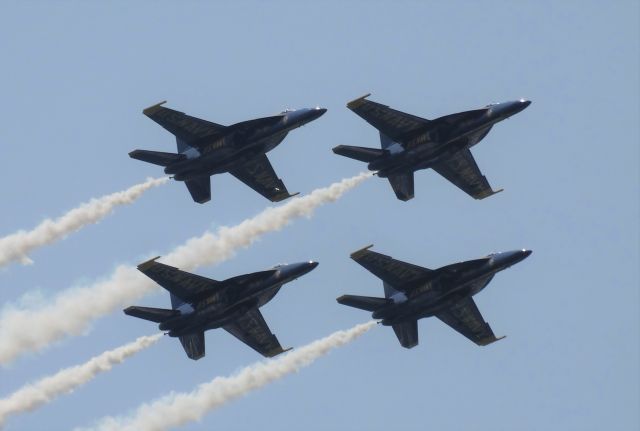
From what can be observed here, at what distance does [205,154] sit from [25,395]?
20.2 metres

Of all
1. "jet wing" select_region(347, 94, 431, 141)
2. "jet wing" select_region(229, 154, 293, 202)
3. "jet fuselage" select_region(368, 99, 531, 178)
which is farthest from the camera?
"jet wing" select_region(229, 154, 293, 202)

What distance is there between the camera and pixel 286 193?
12744 cm

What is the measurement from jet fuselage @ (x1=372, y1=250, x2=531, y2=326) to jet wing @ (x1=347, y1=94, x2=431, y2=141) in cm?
1036

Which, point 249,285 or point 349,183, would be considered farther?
point 349,183

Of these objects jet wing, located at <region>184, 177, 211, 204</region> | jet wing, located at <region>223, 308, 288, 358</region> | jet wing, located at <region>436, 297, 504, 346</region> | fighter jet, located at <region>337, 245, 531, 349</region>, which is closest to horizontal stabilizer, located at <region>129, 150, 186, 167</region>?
jet wing, located at <region>184, 177, 211, 204</region>

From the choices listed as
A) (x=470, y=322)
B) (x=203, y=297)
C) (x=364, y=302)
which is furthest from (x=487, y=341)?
(x=203, y=297)

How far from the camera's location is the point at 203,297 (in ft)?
388

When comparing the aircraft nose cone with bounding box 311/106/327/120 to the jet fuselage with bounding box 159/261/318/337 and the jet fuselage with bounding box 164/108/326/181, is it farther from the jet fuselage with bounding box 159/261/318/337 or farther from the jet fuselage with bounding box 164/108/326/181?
the jet fuselage with bounding box 159/261/318/337

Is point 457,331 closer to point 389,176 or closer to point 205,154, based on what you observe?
point 389,176

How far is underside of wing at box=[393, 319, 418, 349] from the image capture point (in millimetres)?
121250

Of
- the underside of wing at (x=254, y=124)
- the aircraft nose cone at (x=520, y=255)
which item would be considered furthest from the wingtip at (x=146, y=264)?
the aircraft nose cone at (x=520, y=255)

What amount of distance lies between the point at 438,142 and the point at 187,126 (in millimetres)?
17194

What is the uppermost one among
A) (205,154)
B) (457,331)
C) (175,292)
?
(205,154)

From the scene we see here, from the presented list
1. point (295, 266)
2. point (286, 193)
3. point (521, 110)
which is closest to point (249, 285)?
point (295, 266)
